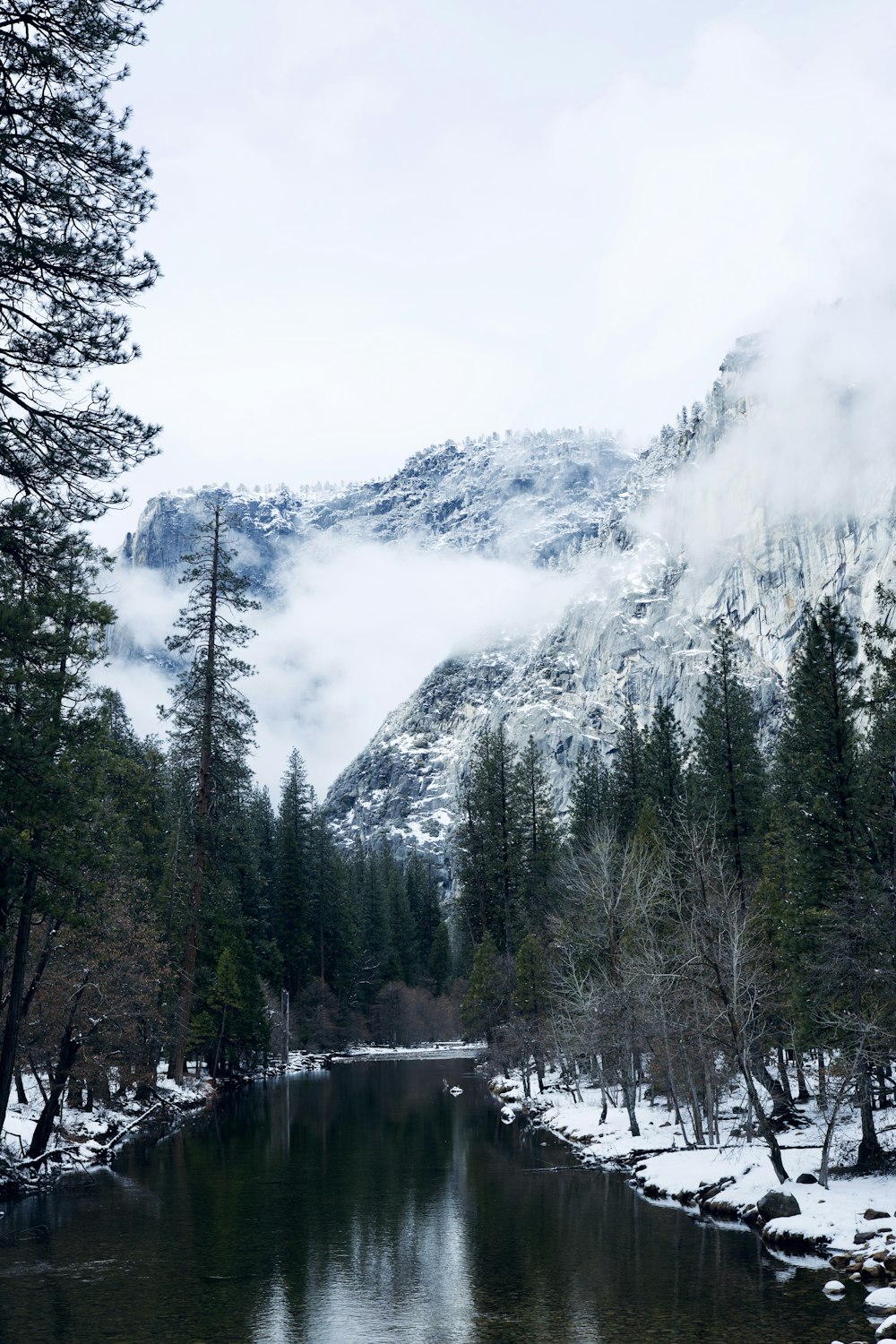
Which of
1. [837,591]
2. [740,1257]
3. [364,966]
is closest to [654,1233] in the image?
[740,1257]

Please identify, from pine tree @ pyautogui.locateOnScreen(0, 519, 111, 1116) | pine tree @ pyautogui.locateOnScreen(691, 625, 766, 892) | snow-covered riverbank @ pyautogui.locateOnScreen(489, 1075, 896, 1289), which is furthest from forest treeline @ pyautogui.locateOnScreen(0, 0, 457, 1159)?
pine tree @ pyautogui.locateOnScreen(691, 625, 766, 892)

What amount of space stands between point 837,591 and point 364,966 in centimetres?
12780

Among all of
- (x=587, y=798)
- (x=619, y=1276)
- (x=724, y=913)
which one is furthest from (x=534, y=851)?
(x=619, y=1276)

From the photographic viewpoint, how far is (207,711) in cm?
4631

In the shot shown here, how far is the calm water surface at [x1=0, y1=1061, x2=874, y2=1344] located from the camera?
1634 centimetres

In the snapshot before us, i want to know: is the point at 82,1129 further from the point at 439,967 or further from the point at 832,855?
the point at 439,967

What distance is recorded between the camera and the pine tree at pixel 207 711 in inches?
1800

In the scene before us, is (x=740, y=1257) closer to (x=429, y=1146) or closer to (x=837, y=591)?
(x=429, y=1146)

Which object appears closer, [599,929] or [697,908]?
[697,908]

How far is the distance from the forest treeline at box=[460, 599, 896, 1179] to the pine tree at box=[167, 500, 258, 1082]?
53.2 ft

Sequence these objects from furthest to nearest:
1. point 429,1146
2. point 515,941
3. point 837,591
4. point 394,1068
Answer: point 837,591, point 394,1068, point 515,941, point 429,1146

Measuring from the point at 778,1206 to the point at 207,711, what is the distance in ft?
103

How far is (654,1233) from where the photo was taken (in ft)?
74.6

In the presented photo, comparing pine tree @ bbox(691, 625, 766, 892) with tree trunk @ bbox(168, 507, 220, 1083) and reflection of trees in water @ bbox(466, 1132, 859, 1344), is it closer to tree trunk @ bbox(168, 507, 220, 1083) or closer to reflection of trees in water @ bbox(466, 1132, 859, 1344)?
reflection of trees in water @ bbox(466, 1132, 859, 1344)
